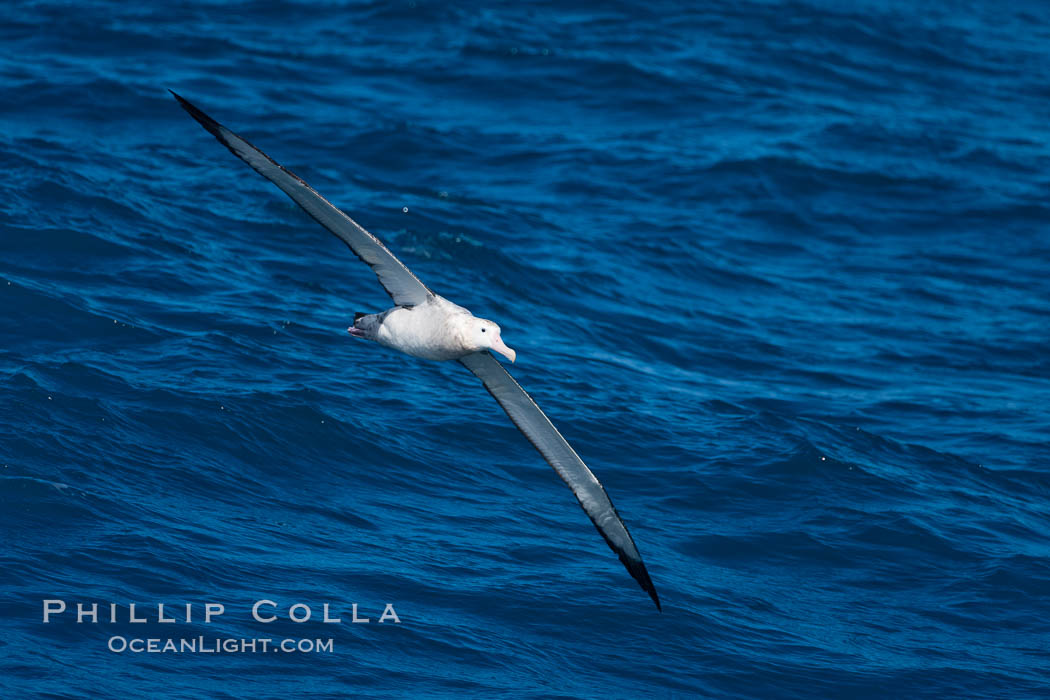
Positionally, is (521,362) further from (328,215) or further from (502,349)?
(328,215)

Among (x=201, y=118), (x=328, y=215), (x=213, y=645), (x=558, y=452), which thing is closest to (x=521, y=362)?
(x=558, y=452)

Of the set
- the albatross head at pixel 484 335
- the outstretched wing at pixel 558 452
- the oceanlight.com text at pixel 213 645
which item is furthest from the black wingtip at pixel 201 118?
the oceanlight.com text at pixel 213 645

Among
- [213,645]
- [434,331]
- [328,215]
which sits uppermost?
[328,215]

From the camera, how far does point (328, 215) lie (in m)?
10.4

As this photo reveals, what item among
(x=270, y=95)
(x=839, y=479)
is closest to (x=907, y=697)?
(x=839, y=479)

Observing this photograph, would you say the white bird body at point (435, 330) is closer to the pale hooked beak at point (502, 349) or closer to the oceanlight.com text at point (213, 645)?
the pale hooked beak at point (502, 349)

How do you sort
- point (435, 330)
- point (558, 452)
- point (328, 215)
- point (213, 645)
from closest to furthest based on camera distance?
point (328, 215)
point (435, 330)
point (558, 452)
point (213, 645)

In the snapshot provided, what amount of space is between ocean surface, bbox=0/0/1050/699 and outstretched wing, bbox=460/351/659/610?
1.49 meters

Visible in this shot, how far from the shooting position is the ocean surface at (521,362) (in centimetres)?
1339

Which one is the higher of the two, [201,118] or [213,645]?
[201,118]

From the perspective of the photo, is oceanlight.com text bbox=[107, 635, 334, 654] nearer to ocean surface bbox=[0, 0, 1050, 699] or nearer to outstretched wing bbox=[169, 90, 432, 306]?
ocean surface bbox=[0, 0, 1050, 699]

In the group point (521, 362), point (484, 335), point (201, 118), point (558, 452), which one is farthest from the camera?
point (521, 362)

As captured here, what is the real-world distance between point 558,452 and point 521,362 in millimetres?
6157

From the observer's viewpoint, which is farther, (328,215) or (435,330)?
(435,330)
